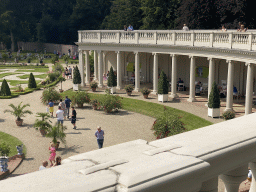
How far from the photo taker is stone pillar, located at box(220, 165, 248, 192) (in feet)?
12.9

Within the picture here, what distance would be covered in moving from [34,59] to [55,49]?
18343 millimetres

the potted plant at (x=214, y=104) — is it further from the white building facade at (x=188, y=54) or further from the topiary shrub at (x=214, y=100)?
the white building facade at (x=188, y=54)

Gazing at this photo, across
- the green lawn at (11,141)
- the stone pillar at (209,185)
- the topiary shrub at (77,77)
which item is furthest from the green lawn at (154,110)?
the stone pillar at (209,185)

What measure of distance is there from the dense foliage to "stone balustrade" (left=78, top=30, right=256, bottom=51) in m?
13.8

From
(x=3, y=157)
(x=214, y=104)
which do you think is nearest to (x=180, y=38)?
(x=214, y=104)

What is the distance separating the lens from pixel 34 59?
87188 mm

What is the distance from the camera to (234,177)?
12.9 ft

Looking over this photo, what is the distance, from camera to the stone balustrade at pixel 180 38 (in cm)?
2816

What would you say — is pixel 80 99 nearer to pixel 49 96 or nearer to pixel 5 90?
pixel 49 96

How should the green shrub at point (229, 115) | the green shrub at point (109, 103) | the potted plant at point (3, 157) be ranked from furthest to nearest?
the green shrub at point (109, 103)
the green shrub at point (229, 115)
the potted plant at point (3, 157)

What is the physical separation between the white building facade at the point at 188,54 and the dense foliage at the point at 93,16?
430 inches

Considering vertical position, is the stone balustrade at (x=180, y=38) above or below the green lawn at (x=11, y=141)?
above

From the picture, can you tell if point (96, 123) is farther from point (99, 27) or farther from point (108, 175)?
point (99, 27)

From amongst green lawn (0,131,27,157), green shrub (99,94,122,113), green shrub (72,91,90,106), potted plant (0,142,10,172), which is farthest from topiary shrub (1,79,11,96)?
potted plant (0,142,10,172)
